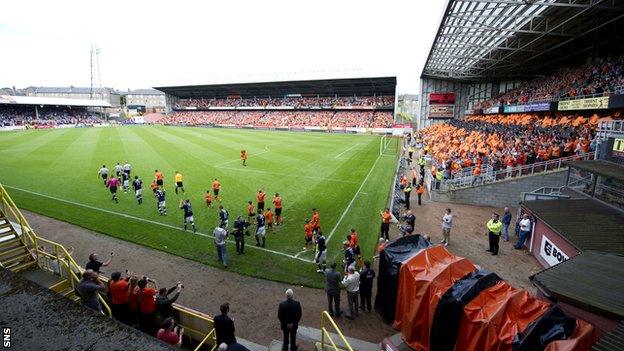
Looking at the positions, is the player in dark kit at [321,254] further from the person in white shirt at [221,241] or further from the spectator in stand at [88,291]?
the spectator in stand at [88,291]

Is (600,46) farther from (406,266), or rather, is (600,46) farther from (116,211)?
(116,211)

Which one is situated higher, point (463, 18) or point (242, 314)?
point (463, 18)

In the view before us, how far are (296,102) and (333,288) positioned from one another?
73304mm

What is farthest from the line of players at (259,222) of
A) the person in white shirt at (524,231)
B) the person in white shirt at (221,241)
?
the person in white shirt at (524,231)

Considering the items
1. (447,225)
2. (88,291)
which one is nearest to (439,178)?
(447,225)

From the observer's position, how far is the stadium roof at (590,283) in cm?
605

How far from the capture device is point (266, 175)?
23.6 m

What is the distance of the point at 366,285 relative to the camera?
833 cm

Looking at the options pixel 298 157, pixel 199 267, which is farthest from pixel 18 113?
pixel 199 267

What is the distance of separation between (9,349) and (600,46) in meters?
41.2

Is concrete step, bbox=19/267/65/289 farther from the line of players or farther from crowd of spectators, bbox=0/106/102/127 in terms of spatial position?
crowd of spectators, bbox=0/106/102/127

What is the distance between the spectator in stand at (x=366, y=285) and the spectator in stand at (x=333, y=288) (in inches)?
→ 24.4

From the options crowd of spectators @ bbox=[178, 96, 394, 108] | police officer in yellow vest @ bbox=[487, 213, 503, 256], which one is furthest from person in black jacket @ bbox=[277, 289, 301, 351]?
crowd of spectators @ bbox=[178, 96, 394, 108]

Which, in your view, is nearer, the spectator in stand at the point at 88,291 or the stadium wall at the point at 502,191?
the spectator in stand at the point at 88,291
